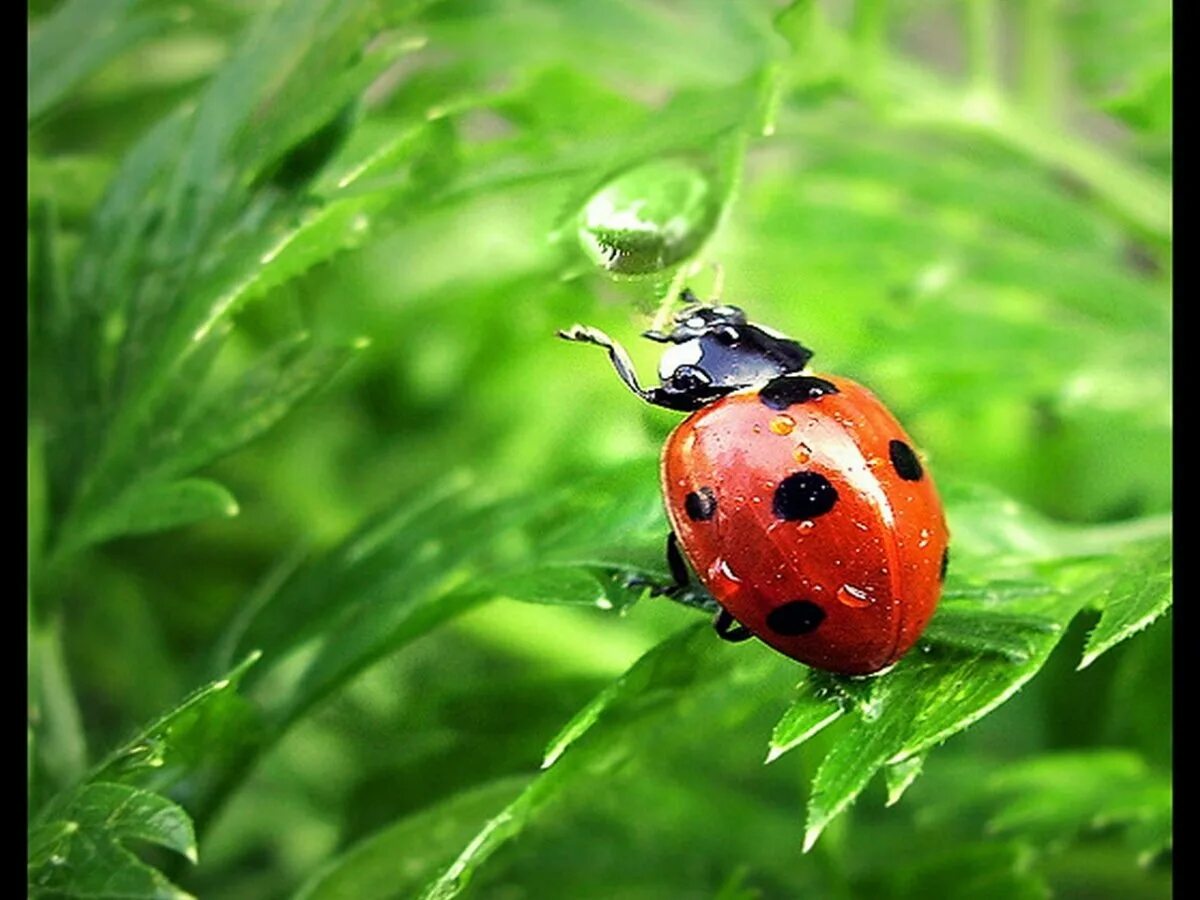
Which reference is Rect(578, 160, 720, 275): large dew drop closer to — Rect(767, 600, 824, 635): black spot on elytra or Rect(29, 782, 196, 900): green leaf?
Rect(767, 600, 824, 635): black spot on elytra

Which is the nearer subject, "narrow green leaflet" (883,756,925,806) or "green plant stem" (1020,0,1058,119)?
"narrow green leaflet" (883,756,925,806)

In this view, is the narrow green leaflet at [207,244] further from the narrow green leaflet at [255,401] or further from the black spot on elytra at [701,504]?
the black spot on elytra at [701,504]

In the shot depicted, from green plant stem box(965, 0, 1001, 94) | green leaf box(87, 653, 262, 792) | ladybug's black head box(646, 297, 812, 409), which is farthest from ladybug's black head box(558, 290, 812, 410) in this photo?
green plant stem box(965, 0, 1001, 94)
